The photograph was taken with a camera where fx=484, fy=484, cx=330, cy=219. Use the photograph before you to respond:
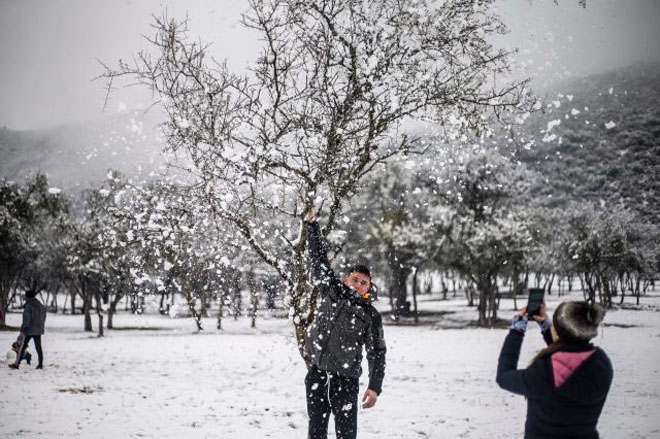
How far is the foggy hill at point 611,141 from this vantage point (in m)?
26.7

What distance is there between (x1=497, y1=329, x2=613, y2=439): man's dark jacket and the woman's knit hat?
7 cm

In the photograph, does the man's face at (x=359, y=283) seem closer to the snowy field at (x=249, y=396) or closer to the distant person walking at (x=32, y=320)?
the snowy field at (x=249, y=396)

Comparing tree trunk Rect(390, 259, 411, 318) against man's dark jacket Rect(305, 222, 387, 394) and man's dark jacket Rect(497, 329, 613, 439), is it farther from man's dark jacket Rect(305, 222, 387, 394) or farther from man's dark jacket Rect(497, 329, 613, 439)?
man's dark jacket Rect(497, 329, 613, 439)

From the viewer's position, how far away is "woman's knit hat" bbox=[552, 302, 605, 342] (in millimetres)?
2885

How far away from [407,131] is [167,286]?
11.7ft

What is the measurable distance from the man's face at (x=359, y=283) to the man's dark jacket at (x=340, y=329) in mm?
56

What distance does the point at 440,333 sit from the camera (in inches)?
1244

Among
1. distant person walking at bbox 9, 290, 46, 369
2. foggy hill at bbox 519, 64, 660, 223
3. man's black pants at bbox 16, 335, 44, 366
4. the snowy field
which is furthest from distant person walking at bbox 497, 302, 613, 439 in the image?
man's black pants at bbox 16, 335, 44, 366

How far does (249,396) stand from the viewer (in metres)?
11.9

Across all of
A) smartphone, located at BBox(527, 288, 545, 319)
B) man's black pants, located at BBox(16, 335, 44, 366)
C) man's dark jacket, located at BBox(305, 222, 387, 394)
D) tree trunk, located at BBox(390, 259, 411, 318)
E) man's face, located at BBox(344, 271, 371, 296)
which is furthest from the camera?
tree trunk, located at BBox(390, 259, 411, 318)

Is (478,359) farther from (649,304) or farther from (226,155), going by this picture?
(649,304)

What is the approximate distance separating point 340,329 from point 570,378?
2.17 m

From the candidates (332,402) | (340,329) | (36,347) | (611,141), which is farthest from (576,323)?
(611,141)

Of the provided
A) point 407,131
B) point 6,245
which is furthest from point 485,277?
point 6,245
